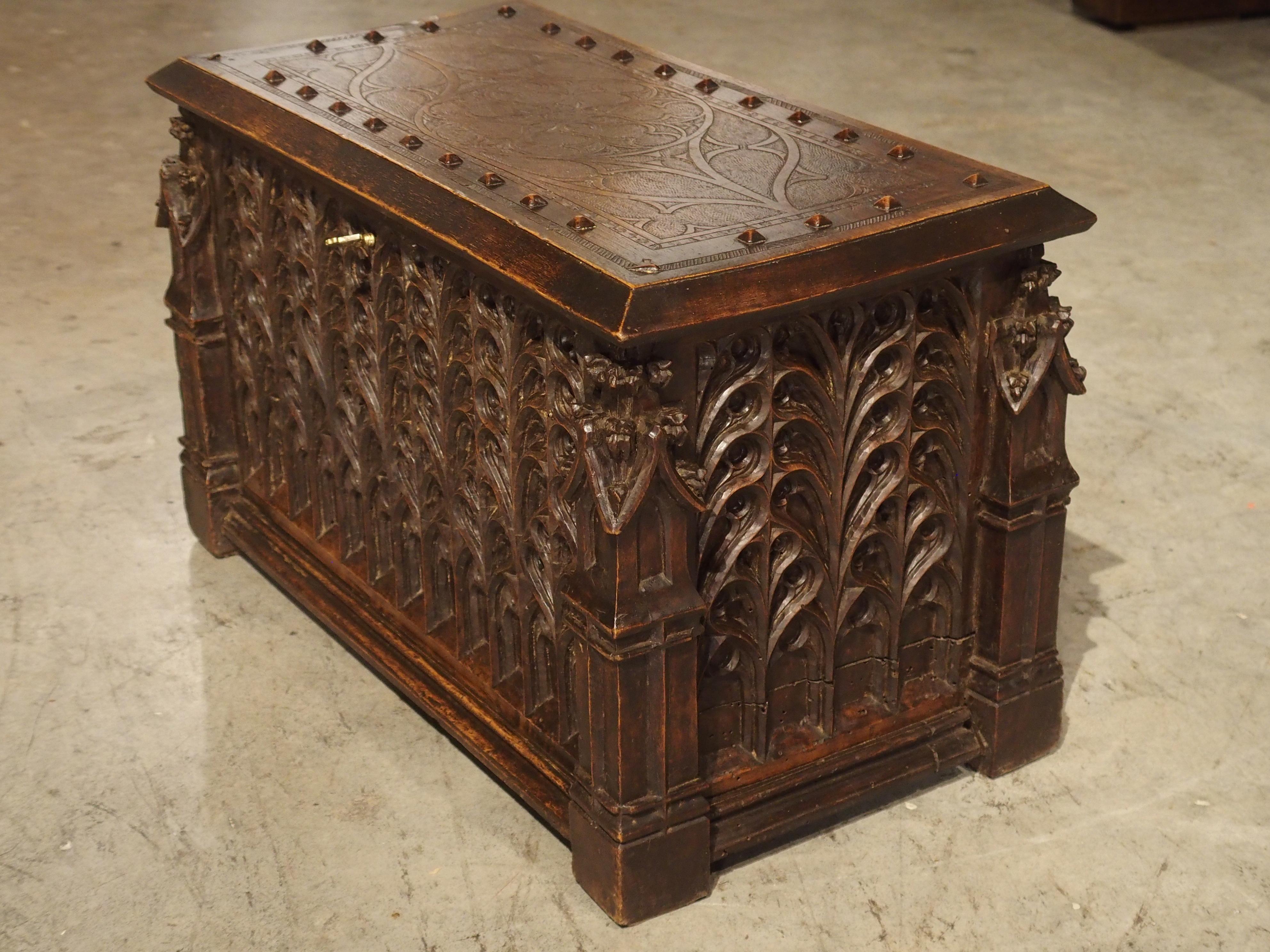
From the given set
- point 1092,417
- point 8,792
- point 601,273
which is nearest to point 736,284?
point 601,273

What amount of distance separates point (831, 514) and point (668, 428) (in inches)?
15.6

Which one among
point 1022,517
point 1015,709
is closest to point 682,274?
point 1022,517

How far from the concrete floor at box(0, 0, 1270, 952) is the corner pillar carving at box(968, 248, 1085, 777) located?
0.38 feet

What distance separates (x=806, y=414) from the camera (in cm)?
255

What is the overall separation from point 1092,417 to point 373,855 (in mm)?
2187

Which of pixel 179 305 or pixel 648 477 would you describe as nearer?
pixel 648 477

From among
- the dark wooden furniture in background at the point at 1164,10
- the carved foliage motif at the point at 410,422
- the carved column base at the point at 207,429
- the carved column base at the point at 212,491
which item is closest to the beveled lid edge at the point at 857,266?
the carved foliage motif at the point at 410,422

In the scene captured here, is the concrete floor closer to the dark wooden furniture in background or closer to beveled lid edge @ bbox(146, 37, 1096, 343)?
beveled lid edge @ bbox(146, 37, 1096, 343)

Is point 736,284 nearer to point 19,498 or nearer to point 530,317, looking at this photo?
point 530,317

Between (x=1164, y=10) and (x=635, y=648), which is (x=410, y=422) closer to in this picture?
(x=635, y=648)

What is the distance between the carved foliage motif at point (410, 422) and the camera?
8.73 ft

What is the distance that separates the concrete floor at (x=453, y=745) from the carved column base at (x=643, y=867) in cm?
4

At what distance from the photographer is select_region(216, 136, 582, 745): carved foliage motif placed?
266 centimetres

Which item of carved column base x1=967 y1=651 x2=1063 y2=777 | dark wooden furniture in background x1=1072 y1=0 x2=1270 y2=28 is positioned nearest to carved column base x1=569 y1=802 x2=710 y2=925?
carved column base x1=967 y1=651 x2=1063 y2=777
